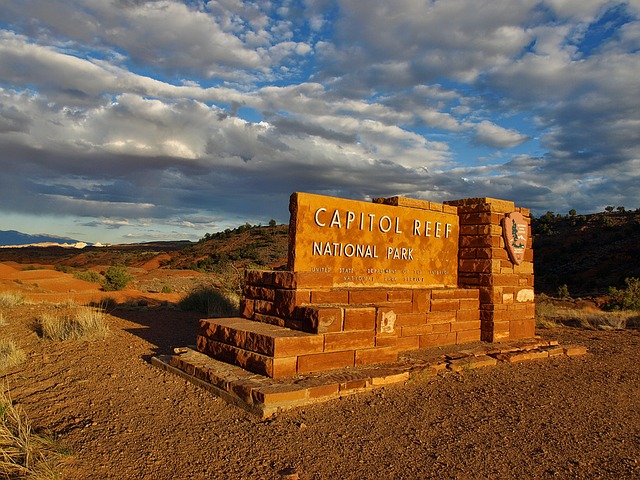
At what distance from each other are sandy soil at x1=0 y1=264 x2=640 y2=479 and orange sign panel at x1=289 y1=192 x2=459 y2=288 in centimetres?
219

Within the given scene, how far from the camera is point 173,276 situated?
94.2 feet

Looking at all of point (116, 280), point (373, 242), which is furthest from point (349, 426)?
point (116, 280)

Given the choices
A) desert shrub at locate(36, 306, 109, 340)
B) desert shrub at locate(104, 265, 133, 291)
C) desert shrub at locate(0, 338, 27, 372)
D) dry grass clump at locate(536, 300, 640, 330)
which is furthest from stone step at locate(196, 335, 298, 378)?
desert shrub at locate(104, 265, 133, 291)

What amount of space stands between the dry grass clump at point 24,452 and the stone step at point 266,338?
7.58 ft

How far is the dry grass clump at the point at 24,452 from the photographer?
336 cm

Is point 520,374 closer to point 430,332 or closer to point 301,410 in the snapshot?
point 430,332

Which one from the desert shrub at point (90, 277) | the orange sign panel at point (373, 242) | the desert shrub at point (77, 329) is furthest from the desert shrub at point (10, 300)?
the orange sign panel at point (373, 242)

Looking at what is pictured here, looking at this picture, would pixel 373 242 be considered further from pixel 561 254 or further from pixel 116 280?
pixel 561 254

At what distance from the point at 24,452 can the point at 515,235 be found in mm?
8944

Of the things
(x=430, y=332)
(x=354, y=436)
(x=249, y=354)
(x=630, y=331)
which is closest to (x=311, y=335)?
(x=249, y=354)

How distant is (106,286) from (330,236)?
1587 centimetres

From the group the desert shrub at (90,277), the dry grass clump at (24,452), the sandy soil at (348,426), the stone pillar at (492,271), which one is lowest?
the sandy soil at (348,426)

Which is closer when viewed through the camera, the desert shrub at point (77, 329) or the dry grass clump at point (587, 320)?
the desert shrub at point (77, 329)

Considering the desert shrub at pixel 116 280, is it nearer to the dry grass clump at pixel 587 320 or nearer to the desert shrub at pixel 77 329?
the desert shrub at pixel 77 329
